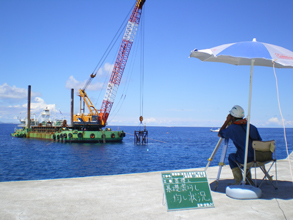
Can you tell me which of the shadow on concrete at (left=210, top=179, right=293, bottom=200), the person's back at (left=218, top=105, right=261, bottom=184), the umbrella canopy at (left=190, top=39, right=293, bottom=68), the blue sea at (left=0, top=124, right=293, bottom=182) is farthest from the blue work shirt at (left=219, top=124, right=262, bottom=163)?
the blue sea at (left=0, top=124, right=293, bottom=182)

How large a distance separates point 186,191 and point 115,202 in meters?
1.42

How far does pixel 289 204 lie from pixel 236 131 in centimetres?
171

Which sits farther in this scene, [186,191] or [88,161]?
[88,161]

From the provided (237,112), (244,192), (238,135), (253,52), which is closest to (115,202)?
(244,192)

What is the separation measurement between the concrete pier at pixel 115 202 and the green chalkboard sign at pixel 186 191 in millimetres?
122

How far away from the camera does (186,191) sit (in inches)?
195

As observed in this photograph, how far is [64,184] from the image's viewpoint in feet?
22.4

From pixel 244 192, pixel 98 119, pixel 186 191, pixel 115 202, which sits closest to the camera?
pixel 186 191

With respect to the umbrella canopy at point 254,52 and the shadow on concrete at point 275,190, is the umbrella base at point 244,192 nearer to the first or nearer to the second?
the shadow on concrete at point 275,190

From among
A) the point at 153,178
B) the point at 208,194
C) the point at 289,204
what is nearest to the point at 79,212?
the point at 208,194

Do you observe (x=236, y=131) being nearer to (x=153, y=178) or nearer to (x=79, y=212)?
(x=153, y=178)

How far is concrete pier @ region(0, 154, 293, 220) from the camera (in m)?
4.60

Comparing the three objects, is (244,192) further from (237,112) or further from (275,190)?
(237,112)

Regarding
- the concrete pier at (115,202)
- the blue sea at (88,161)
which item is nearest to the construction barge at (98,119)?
the blue sea at (88,161)
